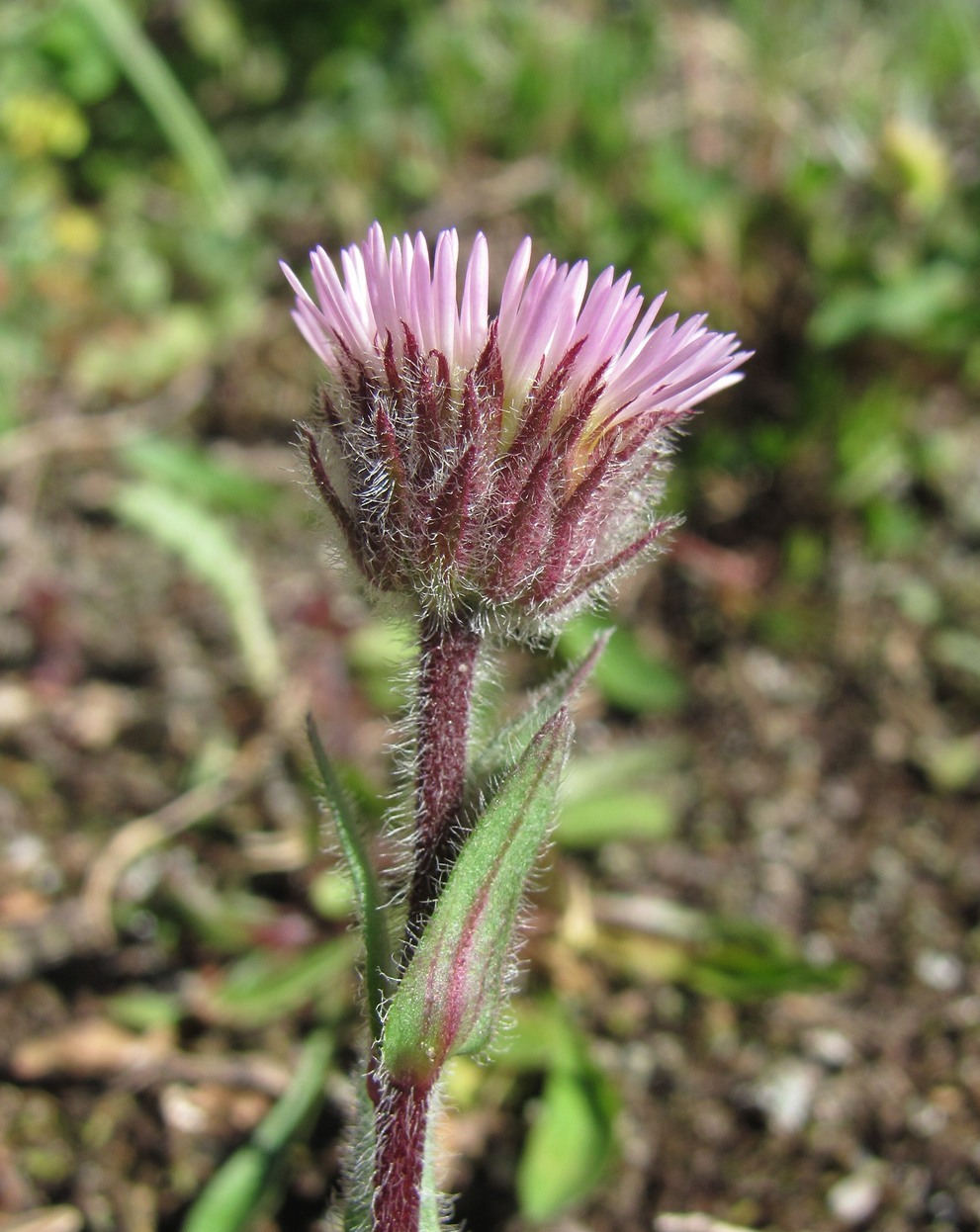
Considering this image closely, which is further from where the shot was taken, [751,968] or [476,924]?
[751,968]

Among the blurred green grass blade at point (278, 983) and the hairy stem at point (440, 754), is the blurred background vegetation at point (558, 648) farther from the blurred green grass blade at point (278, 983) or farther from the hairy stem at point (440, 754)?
the hairy stem at point (440, 754)

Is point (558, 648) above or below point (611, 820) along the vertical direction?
above

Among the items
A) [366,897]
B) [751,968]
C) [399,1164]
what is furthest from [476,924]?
[751,968]

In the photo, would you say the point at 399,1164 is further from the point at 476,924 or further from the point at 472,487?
the point at 472,487

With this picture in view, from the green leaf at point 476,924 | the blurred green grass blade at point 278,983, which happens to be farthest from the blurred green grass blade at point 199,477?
the green leaf at point 476,924

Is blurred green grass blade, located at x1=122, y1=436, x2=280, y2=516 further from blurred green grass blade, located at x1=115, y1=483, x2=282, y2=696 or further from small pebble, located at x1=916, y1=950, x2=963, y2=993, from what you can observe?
small pebble, located at x1=916, y1=950, x2=963, y2=993

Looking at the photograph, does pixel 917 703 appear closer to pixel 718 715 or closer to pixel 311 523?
pixel 718 715
